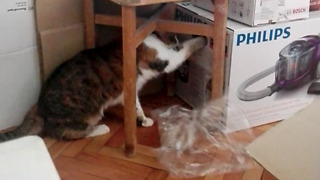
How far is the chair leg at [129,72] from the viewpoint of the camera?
3.59 feet

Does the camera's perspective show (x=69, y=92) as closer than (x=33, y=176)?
No

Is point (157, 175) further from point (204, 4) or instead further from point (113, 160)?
point (204, 4)

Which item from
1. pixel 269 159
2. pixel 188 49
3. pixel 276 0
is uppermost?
pixel 276 0

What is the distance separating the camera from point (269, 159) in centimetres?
94

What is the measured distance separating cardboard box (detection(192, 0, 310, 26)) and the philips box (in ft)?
0.07

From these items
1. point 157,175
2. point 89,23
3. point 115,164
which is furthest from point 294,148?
point 89,23

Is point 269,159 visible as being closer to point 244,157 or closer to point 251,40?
point 244,157

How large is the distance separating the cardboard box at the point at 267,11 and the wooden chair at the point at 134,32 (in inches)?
4.1

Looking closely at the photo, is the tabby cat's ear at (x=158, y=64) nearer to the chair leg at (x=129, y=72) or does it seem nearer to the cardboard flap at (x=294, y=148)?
the chair leg at (x=129, y=72)

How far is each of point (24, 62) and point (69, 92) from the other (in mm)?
189

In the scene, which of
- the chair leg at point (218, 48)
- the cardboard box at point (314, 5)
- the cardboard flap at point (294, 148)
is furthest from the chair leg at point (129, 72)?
the cardboard box at point (314, 5)

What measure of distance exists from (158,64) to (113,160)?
34 centimetres

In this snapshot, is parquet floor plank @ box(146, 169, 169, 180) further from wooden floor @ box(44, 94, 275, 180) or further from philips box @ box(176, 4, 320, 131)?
philips box @ box(176, 4, 320, 131)

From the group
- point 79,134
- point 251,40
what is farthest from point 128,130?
point 251,40
